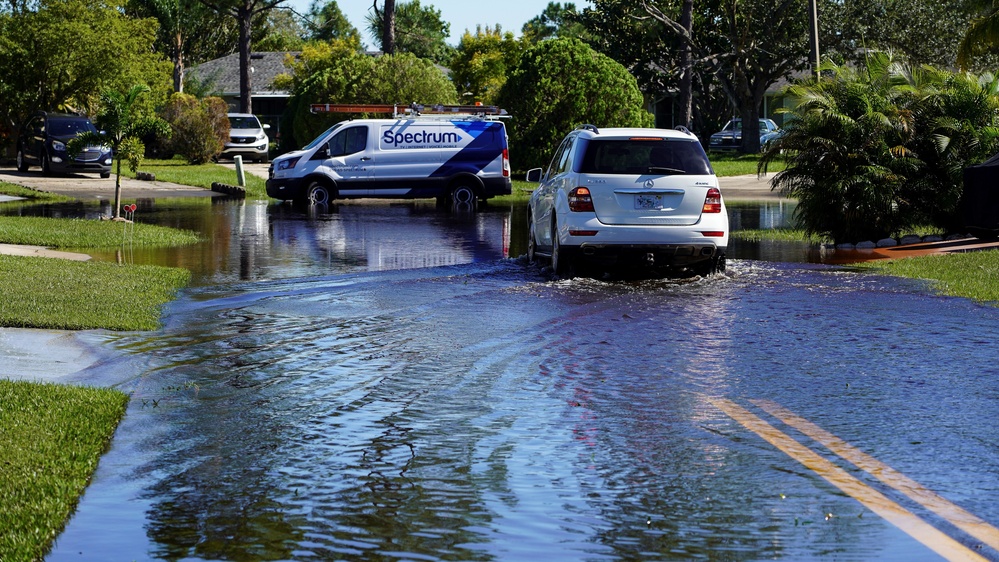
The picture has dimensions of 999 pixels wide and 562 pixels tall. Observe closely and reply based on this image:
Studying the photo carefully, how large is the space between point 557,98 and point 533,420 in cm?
3404

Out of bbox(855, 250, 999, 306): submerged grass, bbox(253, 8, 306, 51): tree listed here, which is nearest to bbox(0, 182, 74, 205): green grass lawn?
bbox(855, 250, 999, 306): submerged grass

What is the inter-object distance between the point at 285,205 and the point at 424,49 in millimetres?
55097

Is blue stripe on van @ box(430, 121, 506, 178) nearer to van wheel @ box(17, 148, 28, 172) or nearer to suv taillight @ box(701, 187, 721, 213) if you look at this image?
suv taillight @ box(701, 187, 721, 213)

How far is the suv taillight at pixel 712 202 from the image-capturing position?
15414 millimetres

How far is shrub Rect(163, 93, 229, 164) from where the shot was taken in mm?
47875

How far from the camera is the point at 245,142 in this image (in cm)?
5278

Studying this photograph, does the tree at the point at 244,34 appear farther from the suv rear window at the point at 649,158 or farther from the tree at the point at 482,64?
the suv rear window at the point at 649,158

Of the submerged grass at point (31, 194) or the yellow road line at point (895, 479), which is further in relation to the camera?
the submerged grass at point (31, 194)

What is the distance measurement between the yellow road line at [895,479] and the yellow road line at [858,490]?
13cm

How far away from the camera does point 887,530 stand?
580 cm

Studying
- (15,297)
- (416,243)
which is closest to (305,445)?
(15,297)

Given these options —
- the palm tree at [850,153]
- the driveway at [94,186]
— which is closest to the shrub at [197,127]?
the driveway at [94,186]

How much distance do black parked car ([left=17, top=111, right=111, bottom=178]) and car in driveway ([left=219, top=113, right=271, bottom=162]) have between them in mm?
10499

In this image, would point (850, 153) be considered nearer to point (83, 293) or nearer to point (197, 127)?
point (83, 293)
